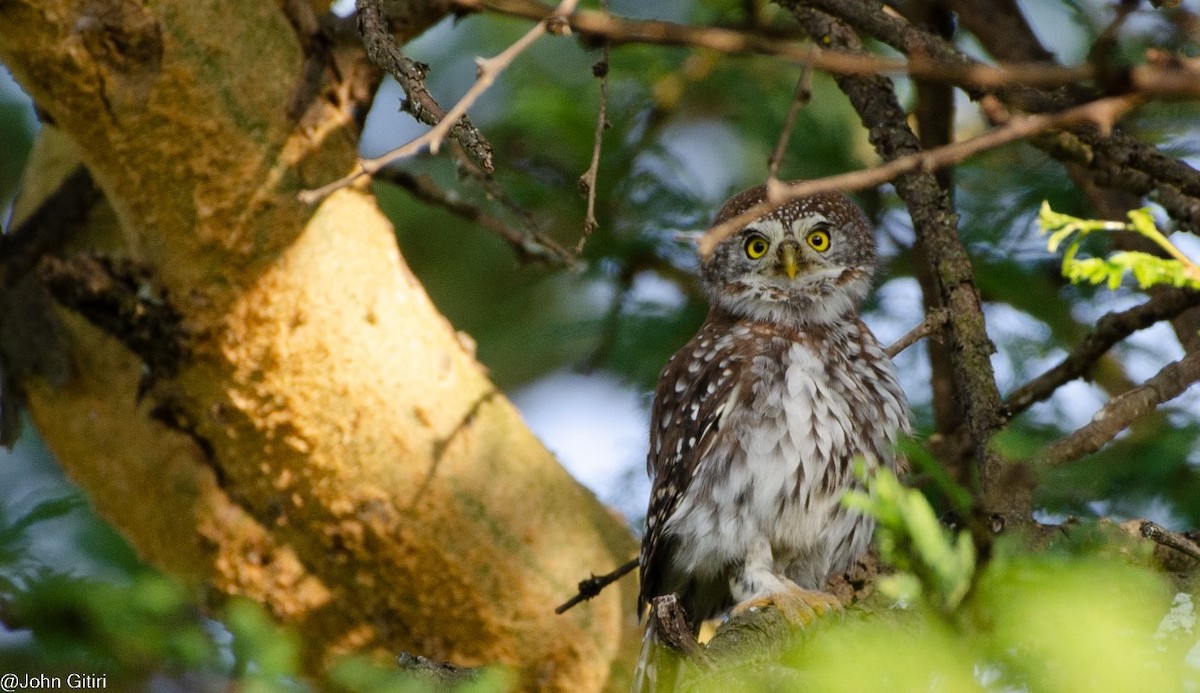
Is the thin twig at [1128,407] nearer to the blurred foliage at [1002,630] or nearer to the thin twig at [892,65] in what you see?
the blurred foliage at [1002,630]

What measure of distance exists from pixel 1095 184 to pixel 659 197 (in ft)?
5.31

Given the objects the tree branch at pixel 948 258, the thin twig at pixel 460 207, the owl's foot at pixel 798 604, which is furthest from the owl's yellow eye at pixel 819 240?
the owl's foot at pixel 798 604

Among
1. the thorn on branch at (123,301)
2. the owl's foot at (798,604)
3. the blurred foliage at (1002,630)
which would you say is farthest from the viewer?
the thorn on branch at (123,301)

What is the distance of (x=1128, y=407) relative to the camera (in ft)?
8.95

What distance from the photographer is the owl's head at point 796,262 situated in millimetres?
4160

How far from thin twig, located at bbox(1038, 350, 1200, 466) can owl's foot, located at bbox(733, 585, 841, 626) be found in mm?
740

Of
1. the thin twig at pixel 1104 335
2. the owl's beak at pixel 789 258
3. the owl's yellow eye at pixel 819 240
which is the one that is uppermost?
the owl's yellow eye at pixel 819 240

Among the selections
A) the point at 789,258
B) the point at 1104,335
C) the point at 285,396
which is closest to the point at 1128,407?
the point at 1104,335

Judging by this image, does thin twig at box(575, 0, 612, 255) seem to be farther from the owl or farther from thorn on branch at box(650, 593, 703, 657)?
the owl

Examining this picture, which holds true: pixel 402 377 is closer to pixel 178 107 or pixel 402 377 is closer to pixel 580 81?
pixel 178 107

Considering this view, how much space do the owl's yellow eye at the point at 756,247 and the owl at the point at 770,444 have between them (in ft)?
0.27

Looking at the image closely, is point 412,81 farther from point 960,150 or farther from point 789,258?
point 789,258

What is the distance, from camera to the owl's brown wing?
12.3ft

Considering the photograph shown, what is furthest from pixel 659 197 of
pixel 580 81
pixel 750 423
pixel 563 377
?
pixel 563 377
